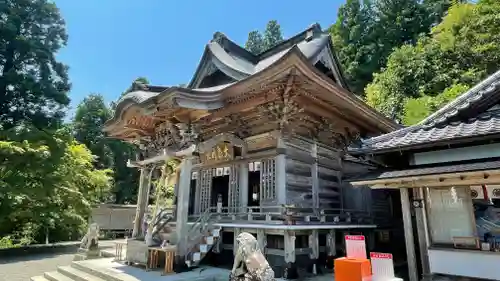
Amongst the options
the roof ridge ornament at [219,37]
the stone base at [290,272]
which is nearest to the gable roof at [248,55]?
the roof ridge ornament at [219,37]

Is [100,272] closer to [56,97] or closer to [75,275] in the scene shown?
[75,275]

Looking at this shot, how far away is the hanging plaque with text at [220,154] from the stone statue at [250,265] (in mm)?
5412

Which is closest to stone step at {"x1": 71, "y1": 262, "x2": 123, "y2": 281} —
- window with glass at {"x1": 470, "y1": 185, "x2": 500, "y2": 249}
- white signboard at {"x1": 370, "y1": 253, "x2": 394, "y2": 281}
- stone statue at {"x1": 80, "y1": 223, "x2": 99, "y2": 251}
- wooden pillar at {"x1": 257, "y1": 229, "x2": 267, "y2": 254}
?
stone statue at {"x1": 80, "y1": 223, "x2": 99, "y2": 251}

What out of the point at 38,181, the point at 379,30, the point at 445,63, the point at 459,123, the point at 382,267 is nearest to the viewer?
the point at 382,267

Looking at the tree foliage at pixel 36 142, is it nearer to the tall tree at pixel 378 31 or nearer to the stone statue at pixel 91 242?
the stone statue at pixel 91 242

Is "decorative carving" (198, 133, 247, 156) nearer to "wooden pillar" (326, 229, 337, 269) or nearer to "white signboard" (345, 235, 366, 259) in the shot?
"wooden pillar" (326, 229, 337, 269)

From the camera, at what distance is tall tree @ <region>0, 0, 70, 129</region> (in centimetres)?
1550

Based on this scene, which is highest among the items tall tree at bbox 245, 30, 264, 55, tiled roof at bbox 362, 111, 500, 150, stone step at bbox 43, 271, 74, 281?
tall tree at bbox 245, 30, 264, 55

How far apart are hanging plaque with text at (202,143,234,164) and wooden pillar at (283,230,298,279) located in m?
3.41

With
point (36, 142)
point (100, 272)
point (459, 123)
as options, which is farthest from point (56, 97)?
point (459, 123)

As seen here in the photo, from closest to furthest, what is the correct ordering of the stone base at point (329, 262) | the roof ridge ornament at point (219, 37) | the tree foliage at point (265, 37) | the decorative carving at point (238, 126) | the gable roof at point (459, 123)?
the gable roof at point (459, 123) → the stone base at point (329, 262) → the decorative carving at point (238, 126) → the roof ridge ornament at point (219, 37) → the tree foliage at point (265, 37)

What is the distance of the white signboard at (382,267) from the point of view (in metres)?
3.73

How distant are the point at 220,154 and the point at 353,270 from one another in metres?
6.70

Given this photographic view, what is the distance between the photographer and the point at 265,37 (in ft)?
155
